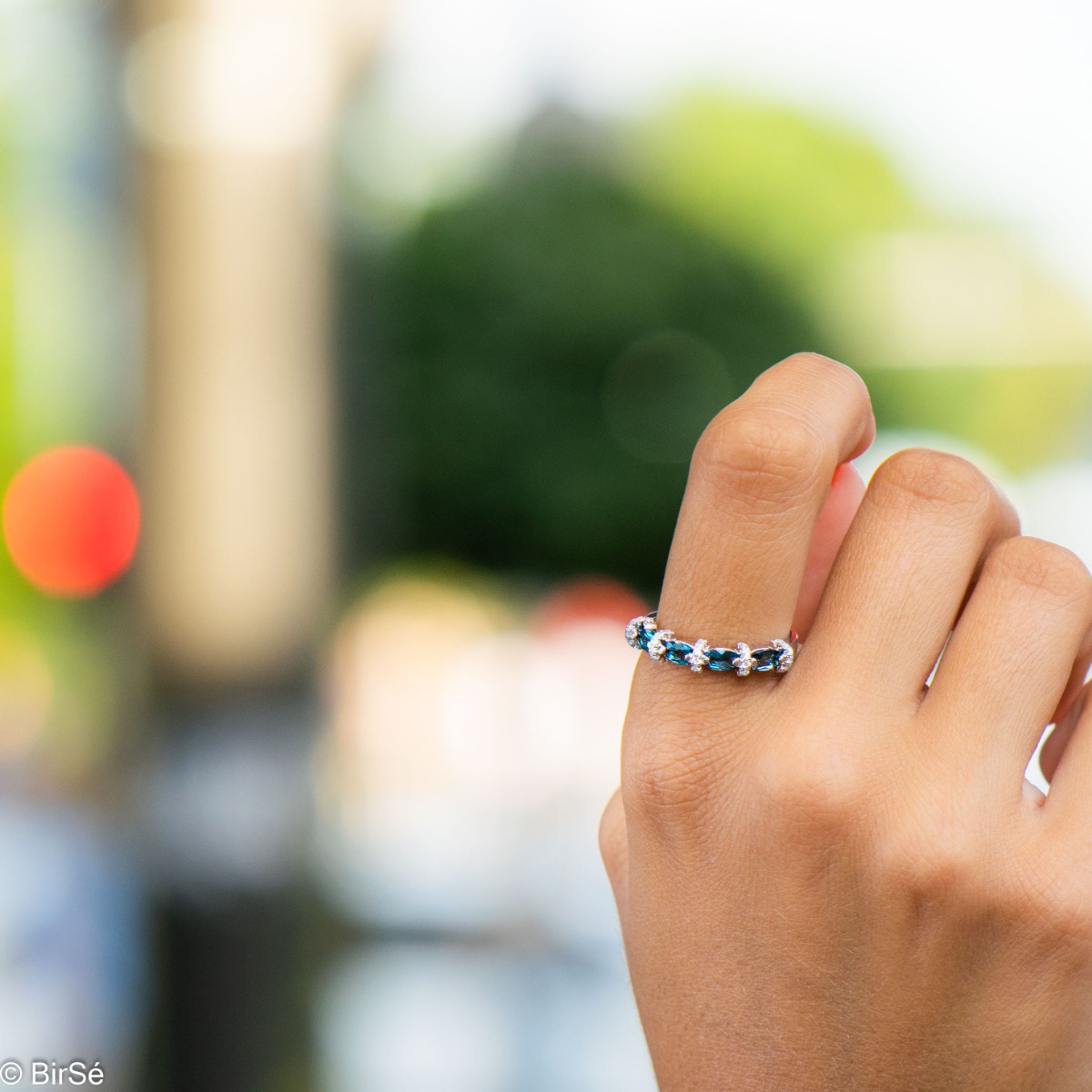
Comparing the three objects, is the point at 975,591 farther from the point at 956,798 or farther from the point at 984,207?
the point at 984,207

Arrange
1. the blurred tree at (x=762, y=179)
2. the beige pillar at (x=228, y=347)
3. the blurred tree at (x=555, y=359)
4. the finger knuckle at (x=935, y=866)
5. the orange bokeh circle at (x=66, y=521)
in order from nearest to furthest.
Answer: the finger knuckle at (x=935, y=866), the beige pillar at (x=228, y=347), the orange bokeh circle at (x=66, y=521), the blurred tree at (x=762, y=179), the blurred tree at (x=555, y=359)

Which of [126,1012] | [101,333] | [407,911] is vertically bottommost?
[407,911]

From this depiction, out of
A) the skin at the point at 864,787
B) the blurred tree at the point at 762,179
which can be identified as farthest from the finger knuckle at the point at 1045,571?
the blurred tree at the point at 762,179

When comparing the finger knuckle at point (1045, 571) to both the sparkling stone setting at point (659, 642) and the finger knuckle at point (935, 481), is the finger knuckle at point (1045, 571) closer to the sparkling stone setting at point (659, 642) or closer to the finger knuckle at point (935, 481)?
the finger knuckle at point (935, 481)

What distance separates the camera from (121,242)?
1.86 m

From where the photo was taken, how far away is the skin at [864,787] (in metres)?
0.49

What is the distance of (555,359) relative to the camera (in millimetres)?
7305

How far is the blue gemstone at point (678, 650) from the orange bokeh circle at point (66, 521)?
6.05 ft

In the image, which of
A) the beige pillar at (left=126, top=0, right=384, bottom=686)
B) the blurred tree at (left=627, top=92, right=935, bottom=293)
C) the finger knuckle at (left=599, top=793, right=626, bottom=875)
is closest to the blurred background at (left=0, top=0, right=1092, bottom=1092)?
the beige pillar at (left=126, top=0, right=384, bottom=686)

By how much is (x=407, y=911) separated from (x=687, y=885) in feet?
7.53

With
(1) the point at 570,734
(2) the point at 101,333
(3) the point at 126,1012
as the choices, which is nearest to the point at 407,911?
(1) the point at 570,734

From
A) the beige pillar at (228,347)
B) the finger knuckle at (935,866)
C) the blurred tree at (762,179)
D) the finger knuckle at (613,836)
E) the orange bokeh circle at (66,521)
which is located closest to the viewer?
the finger knuckle at (935,866)

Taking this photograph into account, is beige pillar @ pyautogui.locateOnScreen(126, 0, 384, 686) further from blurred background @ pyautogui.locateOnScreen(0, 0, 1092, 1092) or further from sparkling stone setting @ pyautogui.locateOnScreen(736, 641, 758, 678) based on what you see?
sparkling stone setting @ pyautogui.locateOnScreen(736, 641, 758, 678)

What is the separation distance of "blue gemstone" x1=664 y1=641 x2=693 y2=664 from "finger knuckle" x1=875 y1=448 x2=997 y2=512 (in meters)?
0.12
